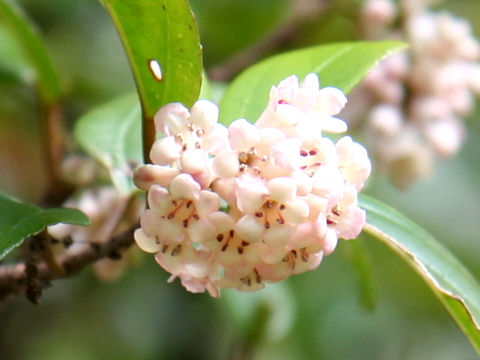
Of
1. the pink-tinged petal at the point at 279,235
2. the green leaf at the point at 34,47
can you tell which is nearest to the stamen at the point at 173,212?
the pink-tinged petal at the point at 279,235

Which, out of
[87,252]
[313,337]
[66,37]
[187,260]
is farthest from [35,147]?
[187,260]

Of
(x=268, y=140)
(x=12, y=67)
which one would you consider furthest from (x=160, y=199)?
(x=12, y=67)

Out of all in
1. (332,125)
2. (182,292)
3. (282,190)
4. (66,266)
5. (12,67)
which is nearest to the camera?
(282,190)

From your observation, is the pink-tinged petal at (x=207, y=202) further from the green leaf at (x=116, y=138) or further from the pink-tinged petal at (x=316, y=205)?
the green leaf at (x=116, y=138)

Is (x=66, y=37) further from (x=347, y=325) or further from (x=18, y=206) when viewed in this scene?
(x=18, y=206)

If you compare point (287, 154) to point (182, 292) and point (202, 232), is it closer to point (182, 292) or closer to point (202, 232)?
point (202, 232)

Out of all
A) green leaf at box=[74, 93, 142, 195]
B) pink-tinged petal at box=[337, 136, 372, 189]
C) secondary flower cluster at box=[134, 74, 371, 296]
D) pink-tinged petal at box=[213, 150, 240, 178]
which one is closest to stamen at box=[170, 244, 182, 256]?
secondary flower cluster at box=[134, 74, 371, 296]

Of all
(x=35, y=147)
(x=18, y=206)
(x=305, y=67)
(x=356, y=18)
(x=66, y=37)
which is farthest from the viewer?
(x=35, y=147)

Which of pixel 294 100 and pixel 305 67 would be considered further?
pixel 305 67
